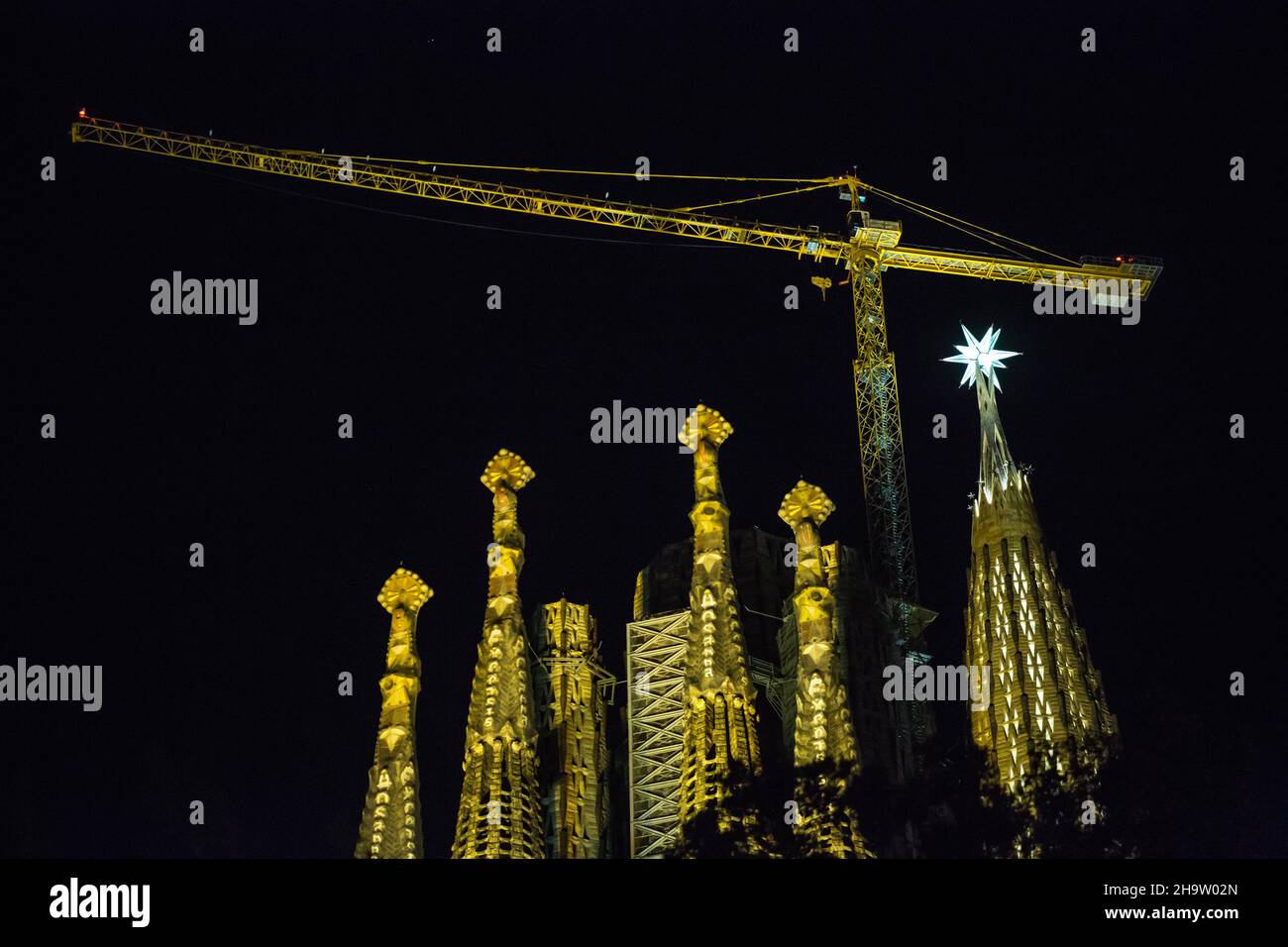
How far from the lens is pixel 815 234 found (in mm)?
100625

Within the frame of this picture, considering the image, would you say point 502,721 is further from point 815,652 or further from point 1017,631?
point 1017,631

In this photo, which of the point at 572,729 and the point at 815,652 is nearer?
the point at 815,652

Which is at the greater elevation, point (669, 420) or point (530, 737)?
point (669, 420)

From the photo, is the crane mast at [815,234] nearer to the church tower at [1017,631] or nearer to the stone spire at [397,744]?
the church tower at [1017,631]

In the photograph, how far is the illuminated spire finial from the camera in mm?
87500

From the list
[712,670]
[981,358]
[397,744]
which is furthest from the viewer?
[981,358]

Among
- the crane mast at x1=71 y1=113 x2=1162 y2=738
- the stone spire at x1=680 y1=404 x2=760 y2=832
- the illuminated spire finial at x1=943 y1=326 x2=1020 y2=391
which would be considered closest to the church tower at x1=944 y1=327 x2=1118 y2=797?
the illuminated spire finial at x1=943 y1=326 x2=1020 y2=391

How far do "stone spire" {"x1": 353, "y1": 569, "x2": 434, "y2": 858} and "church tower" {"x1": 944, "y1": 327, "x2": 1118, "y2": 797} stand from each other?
65.0 ft

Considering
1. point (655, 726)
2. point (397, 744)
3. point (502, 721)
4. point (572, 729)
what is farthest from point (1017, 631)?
point (397, 744)

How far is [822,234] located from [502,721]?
33.1 metres
